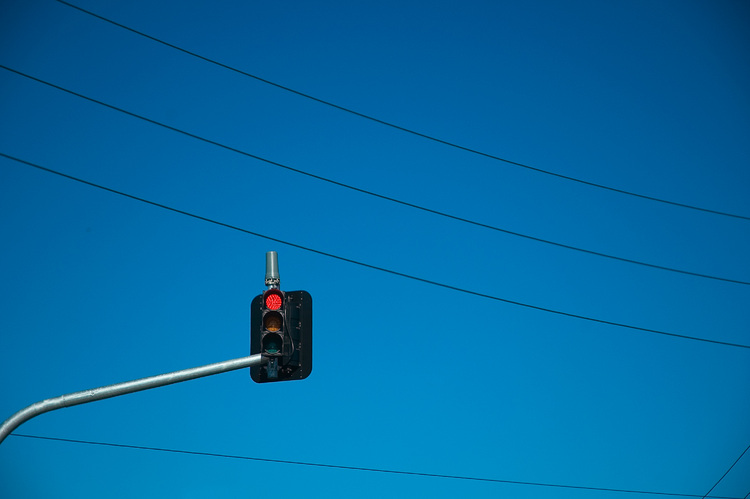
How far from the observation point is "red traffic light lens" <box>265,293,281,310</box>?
24.7ft

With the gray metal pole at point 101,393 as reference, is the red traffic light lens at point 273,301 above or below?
above

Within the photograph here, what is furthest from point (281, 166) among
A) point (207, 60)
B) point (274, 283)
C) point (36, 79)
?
point (274, 283)

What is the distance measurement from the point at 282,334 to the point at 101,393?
6.24 feet

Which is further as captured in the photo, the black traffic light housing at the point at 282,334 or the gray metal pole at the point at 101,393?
the black traffic light housing at the point at 282,334

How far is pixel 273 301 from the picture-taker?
753cm

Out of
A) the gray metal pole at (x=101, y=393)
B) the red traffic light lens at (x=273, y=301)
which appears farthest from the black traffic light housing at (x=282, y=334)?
the gray metal pole at (x=101, y=393)

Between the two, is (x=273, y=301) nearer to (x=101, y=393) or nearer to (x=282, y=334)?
(x=282, y=334)

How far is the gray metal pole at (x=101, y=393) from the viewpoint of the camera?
23.7ft

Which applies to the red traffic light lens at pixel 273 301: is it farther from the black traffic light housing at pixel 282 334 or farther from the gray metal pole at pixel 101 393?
the gray metal pole at pixel 101 393

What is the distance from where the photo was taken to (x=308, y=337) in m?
7.92

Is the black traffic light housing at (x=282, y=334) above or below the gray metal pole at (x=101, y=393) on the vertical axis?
above

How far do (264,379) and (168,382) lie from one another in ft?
3.29

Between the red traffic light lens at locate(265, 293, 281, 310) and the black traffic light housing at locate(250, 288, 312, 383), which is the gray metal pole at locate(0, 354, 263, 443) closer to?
the black traffic light housing at locate(250, 288, 312, 383)

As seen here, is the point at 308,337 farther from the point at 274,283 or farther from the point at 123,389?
the point at 123,389
